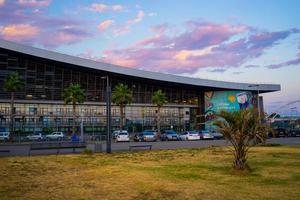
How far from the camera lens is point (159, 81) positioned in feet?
262

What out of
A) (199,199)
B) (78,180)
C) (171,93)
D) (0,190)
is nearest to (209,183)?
(199,199)

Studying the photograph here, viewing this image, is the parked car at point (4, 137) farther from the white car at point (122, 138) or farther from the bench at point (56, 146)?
the bench at point (56, 146)

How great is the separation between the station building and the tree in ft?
159

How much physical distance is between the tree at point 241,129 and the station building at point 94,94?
4858 centimetres

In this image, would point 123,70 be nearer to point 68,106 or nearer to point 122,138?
point 68,106

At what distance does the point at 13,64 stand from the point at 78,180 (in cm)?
5894

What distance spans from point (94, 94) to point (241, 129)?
198 feet

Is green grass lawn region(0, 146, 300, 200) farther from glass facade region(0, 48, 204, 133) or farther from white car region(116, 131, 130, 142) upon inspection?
glass facade region(0, 48, 204, 133)

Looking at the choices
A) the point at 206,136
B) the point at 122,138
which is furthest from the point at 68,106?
the point at 206,136

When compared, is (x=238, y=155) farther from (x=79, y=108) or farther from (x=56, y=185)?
(x=79, y=108)

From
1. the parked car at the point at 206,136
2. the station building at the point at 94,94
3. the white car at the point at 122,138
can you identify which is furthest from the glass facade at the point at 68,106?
the parked car at the point at 206,136

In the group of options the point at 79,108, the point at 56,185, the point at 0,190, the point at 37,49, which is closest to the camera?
the point at 0,190

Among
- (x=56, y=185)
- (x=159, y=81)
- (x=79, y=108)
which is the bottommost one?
(x=56, y=185)

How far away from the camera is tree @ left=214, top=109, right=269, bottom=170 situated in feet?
47.6
